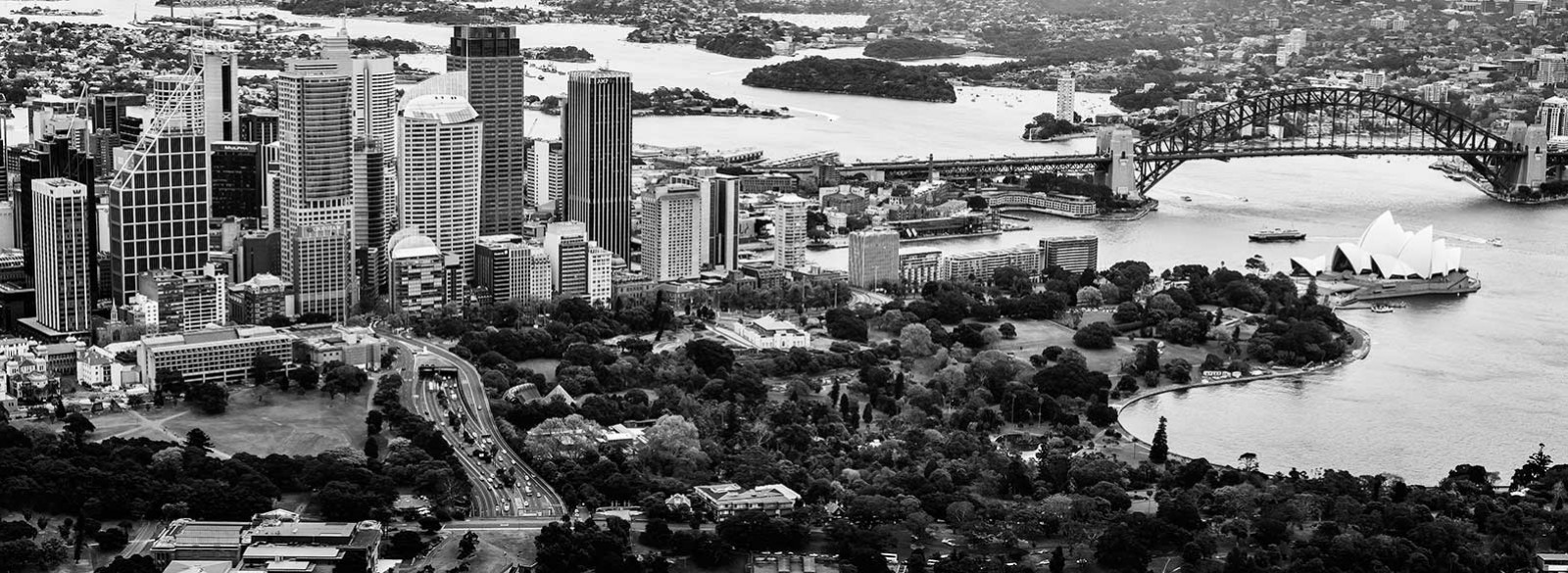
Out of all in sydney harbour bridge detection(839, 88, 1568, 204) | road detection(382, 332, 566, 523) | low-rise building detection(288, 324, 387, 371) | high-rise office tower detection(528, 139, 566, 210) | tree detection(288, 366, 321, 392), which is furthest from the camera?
sydney harbour bridge detection(839, 88, 1568, 204)

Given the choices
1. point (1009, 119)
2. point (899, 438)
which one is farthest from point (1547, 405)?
point (1009, 119)

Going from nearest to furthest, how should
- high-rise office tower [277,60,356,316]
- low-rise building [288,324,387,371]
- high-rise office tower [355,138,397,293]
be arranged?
low-rise building [288,324,387,371] < high-rise office tower [277,60,356,316] < high-rise office tower [355,138,397,293]

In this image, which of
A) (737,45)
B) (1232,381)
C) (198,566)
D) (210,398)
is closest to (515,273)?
(210,398)

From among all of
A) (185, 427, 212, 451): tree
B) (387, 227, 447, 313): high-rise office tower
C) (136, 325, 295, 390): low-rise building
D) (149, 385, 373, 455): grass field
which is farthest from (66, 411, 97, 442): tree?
(387, 227, 447, 313): high-rise office tower

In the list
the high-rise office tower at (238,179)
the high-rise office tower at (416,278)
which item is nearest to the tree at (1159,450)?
the high-rise office tower at (416,278)

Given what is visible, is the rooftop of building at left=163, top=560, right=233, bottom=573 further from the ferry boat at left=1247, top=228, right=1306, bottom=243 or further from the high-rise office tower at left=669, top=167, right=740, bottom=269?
the ferry boat at left=1247, top=228, right=1306, bottom=243

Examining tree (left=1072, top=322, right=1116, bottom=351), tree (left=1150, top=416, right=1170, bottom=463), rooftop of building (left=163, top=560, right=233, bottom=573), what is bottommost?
rooftop of building (left=163, top=560, right=233, bottom=573)

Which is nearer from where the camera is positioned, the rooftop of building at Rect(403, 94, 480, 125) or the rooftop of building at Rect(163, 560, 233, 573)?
the rooftop of building at Rect(163, 560, 233, 573)
